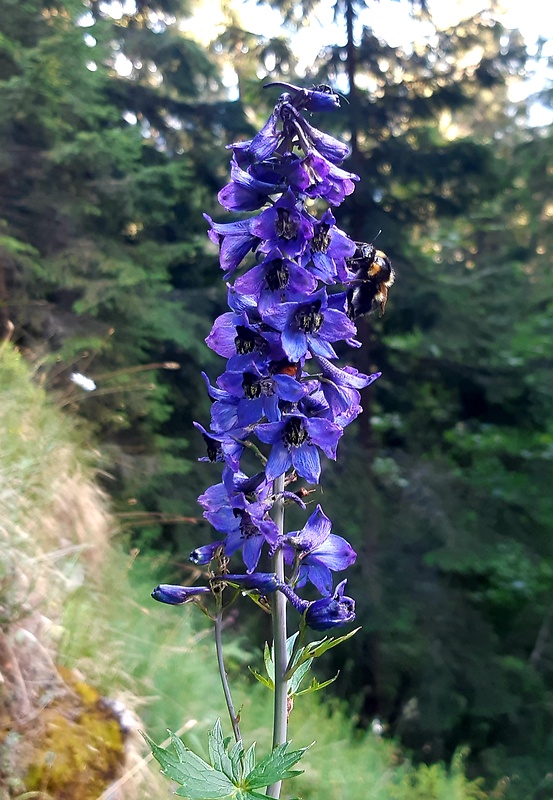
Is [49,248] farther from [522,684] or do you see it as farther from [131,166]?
[522,684]

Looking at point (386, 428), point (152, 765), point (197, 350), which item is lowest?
point (386, 428)

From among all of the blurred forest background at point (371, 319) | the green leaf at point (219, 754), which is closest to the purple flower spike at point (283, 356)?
the green leaf at point (219, 754)

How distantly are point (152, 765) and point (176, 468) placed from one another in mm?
3401

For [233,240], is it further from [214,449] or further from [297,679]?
[297,679]

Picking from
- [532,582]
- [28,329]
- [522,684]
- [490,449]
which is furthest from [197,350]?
[522,684]

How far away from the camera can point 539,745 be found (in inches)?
271

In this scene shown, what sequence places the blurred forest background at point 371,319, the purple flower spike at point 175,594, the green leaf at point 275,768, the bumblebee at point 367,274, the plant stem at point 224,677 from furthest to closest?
the blurred forest background at point 371,319, the bumblebee at point 367,274, the purple flower spike at point 175,594, the plant stem at point 224,677, the green leaf at point 275,768

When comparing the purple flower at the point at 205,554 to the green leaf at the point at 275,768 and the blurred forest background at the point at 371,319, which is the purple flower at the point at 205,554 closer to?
the green leaf at the point at 275,768

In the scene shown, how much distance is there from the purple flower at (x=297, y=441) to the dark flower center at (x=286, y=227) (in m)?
0.40

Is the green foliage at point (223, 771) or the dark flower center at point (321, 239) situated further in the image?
the dark flower center at point (321, 239)

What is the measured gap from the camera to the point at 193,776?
1.17 metres

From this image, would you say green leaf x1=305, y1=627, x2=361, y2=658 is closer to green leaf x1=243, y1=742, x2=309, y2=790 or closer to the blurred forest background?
green leaf x1=243, y1=742, x2=309, y2=790

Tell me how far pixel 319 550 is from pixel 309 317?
1.76ft

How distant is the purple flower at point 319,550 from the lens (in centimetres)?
130
